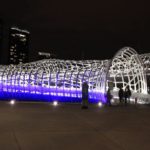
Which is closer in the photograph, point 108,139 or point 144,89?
point 108,139

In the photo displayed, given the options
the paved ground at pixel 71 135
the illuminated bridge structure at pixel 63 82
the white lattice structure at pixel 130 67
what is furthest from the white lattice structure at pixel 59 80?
the paved ground at pixel 71 135

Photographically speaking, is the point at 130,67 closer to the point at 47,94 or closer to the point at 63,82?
the point at 63,82

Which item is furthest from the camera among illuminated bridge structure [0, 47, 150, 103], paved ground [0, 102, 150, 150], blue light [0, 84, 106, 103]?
illuminated bridge structure [0, 47, 150, 103]

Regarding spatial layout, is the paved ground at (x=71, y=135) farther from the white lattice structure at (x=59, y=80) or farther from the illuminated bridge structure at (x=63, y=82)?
the white lattice structure at (x=59, y=80)

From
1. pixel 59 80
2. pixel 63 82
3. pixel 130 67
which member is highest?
pixel 130 67

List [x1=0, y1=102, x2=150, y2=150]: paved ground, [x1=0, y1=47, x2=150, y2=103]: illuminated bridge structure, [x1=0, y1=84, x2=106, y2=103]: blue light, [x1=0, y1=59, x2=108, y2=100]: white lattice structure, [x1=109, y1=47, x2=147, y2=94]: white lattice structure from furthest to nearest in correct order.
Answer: [x1=109, y1=47, x2=147, y2=94]: white lattice structure, [x1=0, y1=59, x2=108, y2=100]: white lattice structure, [x1=0, y1=47, x2=150, y2=103]: illuminated bridge structure, [x1=0, y1=84, x2=106, y2=103]: blue light, [x1=0, y1=102, x2=150, y2=150]: paved ground

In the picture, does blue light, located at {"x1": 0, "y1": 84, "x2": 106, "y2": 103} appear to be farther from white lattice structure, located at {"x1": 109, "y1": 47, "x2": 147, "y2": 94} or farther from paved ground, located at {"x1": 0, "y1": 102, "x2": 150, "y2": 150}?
paved ground, located at {"x1": 0, "y1": 102, "x2": 150, "y2": 150}

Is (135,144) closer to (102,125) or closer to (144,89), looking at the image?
(102,125)

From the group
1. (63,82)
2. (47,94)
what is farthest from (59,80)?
(47,94)

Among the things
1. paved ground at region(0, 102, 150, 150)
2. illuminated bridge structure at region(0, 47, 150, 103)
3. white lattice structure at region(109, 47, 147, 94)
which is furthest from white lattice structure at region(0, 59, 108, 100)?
paved ground at region(0, 102, 150, 150)

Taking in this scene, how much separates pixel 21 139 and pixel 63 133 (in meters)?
1.62

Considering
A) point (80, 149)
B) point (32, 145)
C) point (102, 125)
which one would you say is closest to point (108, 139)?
point (80, 149)

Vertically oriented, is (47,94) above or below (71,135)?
above

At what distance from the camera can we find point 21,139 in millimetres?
9031
